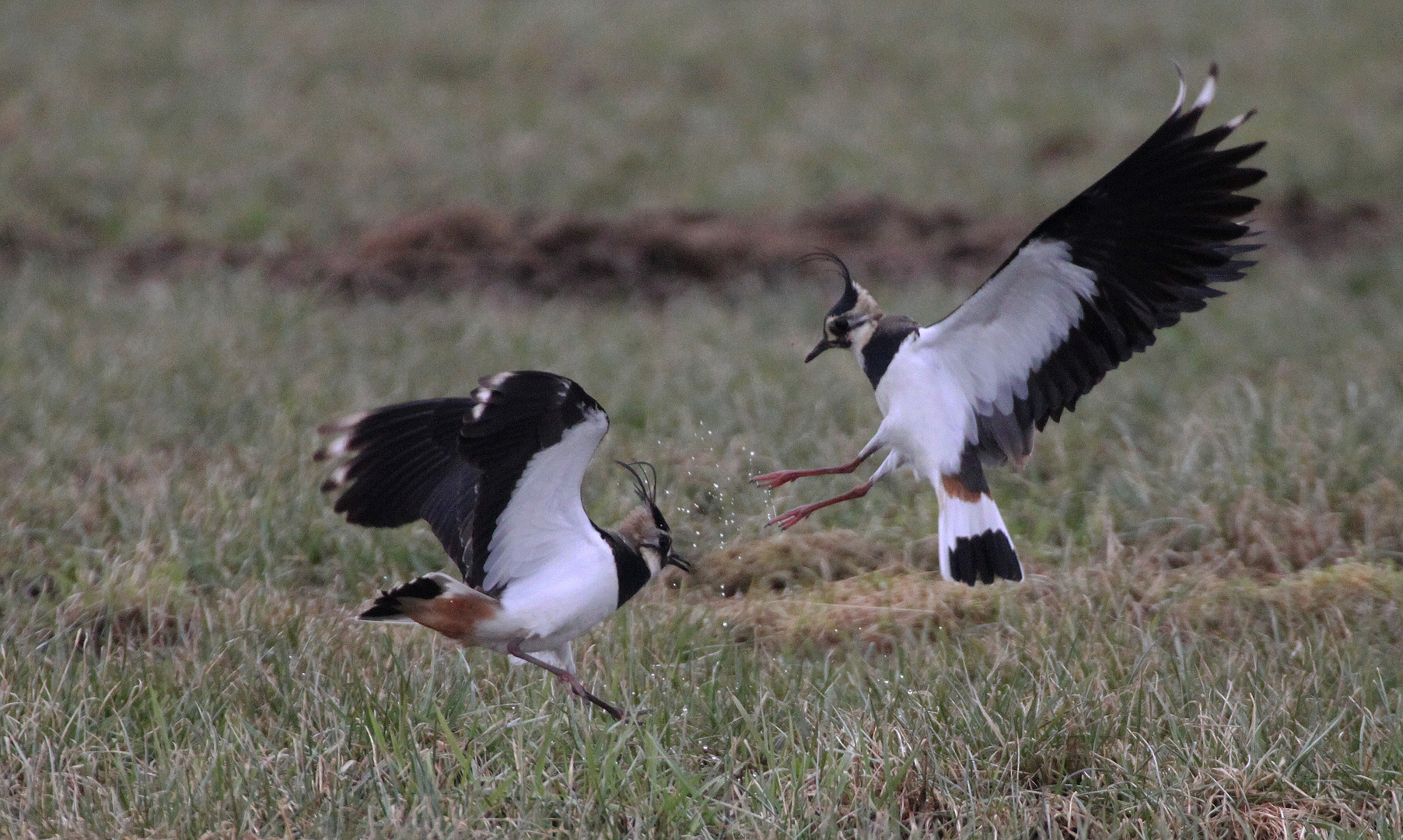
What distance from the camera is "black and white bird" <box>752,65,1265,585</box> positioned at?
3.03 metres

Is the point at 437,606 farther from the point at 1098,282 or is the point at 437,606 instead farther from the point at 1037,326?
the point at 1098,282

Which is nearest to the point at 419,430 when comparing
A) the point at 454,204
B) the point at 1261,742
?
the point at 1261,742

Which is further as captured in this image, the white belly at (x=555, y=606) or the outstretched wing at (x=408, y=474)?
the outstretched wing at (x=408, y=474)

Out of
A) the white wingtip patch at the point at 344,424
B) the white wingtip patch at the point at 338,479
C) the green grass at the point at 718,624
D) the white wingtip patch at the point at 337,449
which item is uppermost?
the white wingtip patch at the point at 344,424

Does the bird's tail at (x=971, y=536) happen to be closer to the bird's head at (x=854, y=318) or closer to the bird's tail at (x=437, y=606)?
the bird's head at (x=854, y=318)

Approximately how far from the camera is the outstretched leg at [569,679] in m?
3.19

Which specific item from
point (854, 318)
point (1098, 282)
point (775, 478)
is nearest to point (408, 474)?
point (775, 478)

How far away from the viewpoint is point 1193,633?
147 inches

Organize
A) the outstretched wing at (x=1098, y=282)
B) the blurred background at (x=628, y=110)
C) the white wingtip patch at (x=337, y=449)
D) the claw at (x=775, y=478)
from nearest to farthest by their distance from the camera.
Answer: the outstretched wing at (x=1098, y=282)
the claw at (x=775, y=478)
the white wingtip patch at (x=337, y=449)
the blurred background at (x=628, y=110)

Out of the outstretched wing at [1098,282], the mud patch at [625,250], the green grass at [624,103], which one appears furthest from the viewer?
the green grass at [624,103]

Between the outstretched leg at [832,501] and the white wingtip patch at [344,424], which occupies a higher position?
the white wingtip patch at [344,424]

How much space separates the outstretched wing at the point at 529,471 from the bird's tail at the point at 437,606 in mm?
125

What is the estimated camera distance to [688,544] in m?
4.48

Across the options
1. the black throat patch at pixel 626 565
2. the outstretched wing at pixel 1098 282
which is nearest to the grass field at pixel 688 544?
the black throat patch at pixel 626 565
